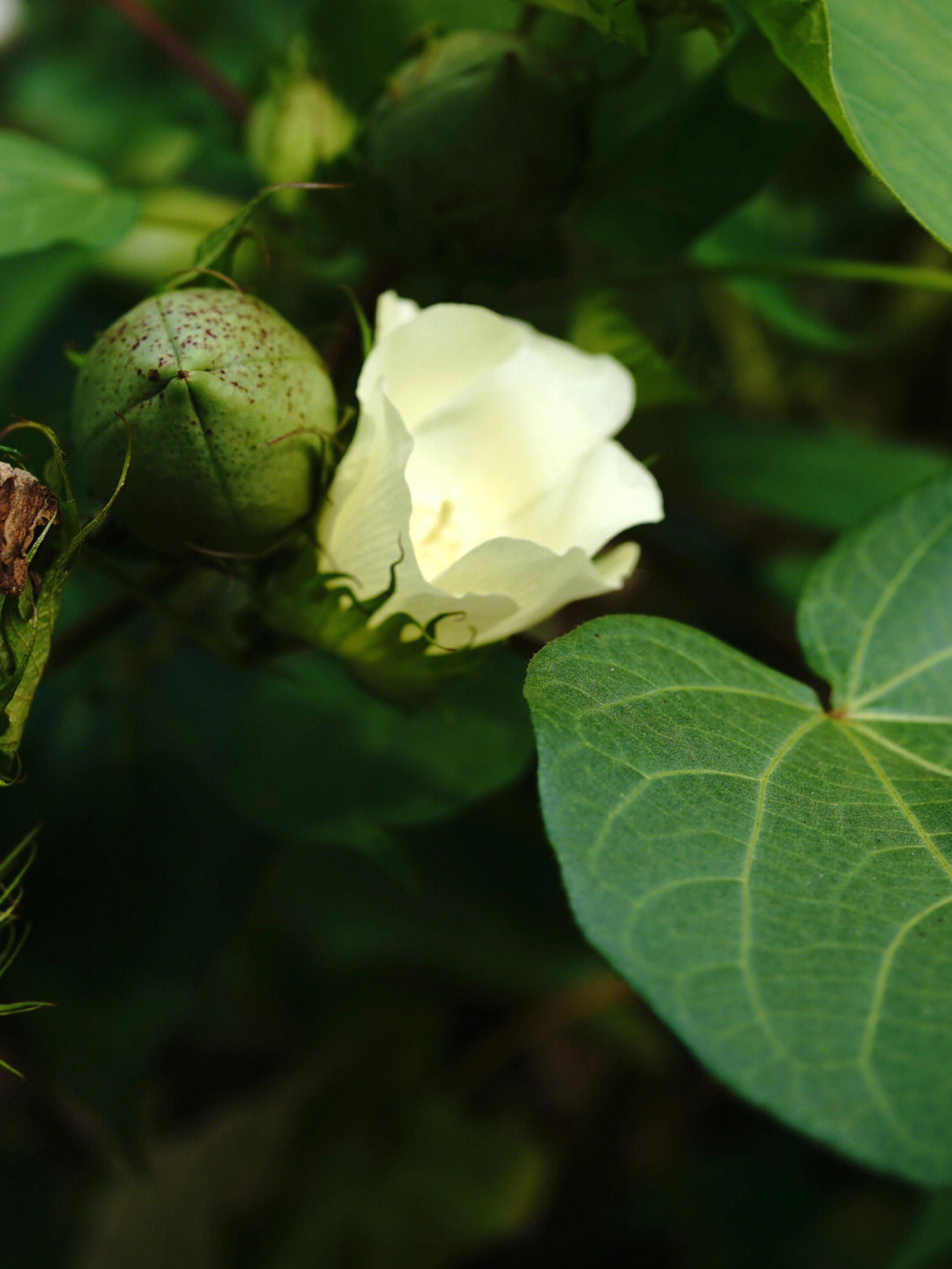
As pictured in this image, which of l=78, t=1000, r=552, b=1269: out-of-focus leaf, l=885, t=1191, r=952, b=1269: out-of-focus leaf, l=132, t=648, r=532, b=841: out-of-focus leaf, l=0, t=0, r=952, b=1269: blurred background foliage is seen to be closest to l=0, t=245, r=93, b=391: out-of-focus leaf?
l=0, t=0, r=952, b=1269: blurred background foliage

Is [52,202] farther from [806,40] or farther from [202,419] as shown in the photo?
[806,40]

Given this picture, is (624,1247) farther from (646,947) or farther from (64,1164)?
(646,947)

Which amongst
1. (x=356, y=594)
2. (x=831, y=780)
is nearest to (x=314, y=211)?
(x=356, y=594)

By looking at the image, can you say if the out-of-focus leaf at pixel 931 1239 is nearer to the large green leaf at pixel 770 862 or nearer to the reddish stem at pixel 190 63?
the large green leaf at pixel 770 862

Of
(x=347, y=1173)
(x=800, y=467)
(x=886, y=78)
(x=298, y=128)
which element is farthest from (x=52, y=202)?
(x=347, y=1173)

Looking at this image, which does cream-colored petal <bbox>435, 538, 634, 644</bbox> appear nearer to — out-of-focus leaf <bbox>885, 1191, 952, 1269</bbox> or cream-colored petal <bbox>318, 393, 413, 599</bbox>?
cream-colored petal <bbox>318, 393, 413, 599</bbox>

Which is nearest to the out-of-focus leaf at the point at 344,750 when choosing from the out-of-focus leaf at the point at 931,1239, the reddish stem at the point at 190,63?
the reddish stem at the point at 190,63
